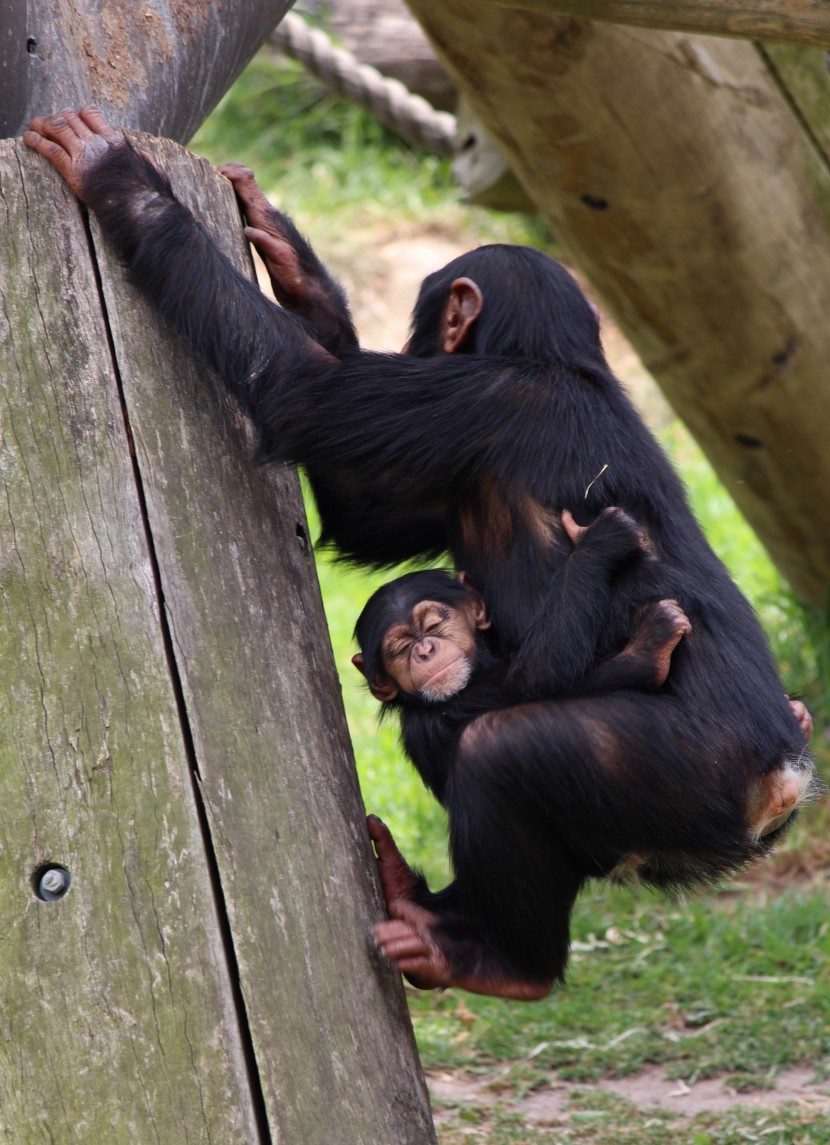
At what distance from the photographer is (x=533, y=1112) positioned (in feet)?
13.1

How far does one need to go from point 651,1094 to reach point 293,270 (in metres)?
2.53

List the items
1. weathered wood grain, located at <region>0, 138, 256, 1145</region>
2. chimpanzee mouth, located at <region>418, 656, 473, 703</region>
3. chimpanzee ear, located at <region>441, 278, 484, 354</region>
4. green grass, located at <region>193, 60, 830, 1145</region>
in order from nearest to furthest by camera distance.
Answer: weathered wood grain, located at <region>0, 138, 256, 1145</region>, chimpanzee mouth, located at <region>418, 656, 473, 703</region>, chimpanzee ear, located at <region>441, 278, 484, 354</region>, green grass, located at <region>193, 60, 830, 1145</region>

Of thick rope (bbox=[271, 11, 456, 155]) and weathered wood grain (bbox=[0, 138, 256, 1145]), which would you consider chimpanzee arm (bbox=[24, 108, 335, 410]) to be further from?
thick rope (bbox=[271, 11, 456, 155])

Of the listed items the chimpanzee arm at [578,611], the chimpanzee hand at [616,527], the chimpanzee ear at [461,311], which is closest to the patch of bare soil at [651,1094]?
the chimpanzee arm at [578,611]

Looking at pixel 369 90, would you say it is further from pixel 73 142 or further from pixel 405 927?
pixel 405 927

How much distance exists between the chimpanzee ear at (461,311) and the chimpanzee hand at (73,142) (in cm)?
94

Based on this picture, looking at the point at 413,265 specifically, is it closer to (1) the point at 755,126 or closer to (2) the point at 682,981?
(1) the point at 755,126

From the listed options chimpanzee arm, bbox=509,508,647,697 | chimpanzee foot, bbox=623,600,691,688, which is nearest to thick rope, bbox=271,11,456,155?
chimpanzee arm, bbox=509,508,647,697

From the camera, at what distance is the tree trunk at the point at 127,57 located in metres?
2.75

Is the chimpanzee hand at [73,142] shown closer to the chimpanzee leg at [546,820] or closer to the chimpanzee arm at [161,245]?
the chimpanzee arm at [161,245]

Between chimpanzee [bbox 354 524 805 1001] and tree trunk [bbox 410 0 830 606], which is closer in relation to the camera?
chimpanzee [bbox 354 524 805 1001]

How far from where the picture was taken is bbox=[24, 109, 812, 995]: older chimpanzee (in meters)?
2.65

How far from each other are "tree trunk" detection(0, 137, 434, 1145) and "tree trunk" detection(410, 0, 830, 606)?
6.46 feet

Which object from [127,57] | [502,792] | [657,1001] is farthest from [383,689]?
[657,1001]
